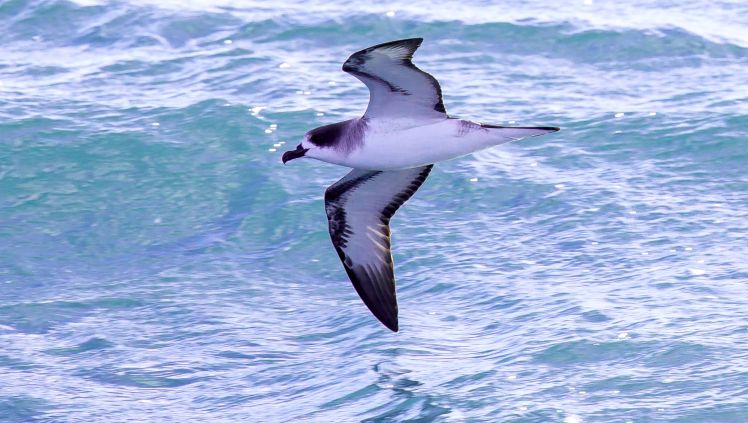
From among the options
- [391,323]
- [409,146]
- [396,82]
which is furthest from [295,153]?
[391,323]

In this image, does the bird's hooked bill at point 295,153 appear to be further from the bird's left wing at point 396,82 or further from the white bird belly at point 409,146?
the bird's left wing at point 396,82

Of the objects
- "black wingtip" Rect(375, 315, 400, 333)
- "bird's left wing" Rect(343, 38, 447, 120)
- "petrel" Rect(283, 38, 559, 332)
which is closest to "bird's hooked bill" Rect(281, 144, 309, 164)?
"petrel" Rect(283, 38, 559, 332)

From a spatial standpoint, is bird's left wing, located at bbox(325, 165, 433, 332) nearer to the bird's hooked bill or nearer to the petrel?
the petrel

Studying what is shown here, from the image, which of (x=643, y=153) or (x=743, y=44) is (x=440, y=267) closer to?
(x=643, y=153)

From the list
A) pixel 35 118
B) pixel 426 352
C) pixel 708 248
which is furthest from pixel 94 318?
pixel 708 248

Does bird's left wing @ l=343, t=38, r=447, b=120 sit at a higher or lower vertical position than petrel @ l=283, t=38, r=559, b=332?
higher

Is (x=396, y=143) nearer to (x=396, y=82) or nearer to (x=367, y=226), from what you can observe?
(x=396, y=82)

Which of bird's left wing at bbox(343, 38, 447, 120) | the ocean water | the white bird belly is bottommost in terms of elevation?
the ocean water
